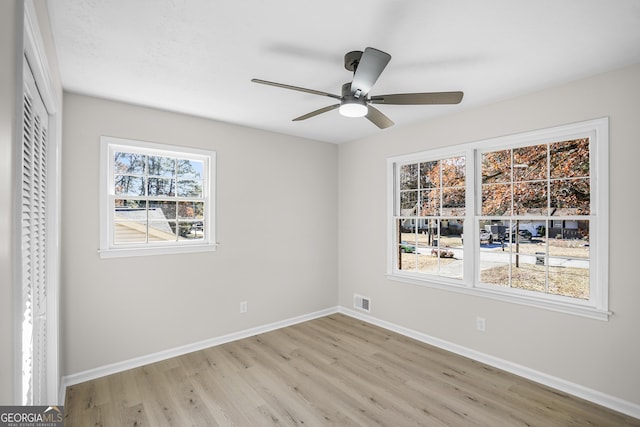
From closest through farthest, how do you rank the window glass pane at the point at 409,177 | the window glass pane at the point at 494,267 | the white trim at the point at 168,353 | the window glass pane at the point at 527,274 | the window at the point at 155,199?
1. the white trim at the point at 168,353
2. the window glass pane at the point at 527,274
3. the window at the point at 155,199
4. the window glass pane at the point at 494,267
5. the window glass pane at the point at 409,177

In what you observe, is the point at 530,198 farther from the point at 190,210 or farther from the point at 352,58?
the point at 190,210

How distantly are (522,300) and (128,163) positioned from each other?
409 centimetres

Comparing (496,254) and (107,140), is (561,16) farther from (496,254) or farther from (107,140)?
(107,140)

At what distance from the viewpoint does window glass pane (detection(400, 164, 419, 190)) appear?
412 centimetres

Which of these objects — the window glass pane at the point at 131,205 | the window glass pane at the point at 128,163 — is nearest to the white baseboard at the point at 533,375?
the window glass pane at the point at 131,205

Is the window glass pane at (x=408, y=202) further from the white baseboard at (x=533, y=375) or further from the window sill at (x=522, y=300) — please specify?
the white baseboard at (x=533, y=375)

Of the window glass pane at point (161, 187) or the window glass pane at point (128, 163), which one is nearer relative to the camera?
the window glass pane at point (128, 163)

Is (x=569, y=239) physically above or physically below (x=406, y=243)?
above

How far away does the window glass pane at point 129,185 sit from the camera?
3256 mm

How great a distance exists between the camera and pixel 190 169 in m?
3.72

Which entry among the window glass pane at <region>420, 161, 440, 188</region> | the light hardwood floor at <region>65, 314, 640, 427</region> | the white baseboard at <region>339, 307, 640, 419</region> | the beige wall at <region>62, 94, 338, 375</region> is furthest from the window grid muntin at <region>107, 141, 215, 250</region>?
the white baseboard at <region>339, 307, 640, 419</region>

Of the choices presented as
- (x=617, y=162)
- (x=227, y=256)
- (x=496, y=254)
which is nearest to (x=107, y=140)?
(x=227, y=256)

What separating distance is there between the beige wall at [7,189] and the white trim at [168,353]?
2357 millimetres

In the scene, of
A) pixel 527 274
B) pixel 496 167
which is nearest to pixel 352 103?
pixel 496 167
